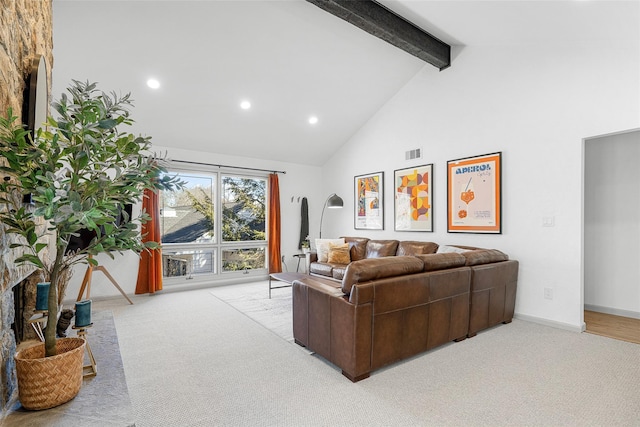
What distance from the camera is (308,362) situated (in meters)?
2.77

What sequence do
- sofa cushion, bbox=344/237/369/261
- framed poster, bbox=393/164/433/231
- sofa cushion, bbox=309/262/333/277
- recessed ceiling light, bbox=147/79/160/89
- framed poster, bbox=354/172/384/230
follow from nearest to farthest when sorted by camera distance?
recessed ceiling light, bbox=147/79/160/89 < framed poster, bbox=393/164/433/231 < sofa cushion, bbox=309/262/333/277 < sofa cushion, bbox=344/237/369/261 < framed poster, bbox=354/172/384/230

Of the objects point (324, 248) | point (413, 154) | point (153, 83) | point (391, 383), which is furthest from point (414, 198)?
point (153, 83)

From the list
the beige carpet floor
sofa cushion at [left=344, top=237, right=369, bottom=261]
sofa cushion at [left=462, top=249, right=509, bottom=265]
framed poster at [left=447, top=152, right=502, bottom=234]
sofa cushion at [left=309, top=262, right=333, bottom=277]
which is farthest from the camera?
sofa cushion at [left=344, top=237, right=369, bottom=261]

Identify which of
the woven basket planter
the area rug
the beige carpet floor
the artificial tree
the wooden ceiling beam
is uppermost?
the wooden ceiling beam

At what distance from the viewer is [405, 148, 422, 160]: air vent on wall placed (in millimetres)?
5218

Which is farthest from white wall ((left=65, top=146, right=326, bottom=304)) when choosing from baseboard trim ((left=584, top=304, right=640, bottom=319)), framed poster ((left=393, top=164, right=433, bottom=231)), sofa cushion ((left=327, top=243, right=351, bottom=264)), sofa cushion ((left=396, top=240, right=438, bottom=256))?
baseboard trim ((left=584, top=304, right=640, bottom=319))

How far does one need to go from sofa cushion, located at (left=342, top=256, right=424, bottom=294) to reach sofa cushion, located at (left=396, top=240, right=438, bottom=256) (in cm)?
Result: 205

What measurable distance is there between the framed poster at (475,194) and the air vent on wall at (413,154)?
589 mm

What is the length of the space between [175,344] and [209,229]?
3.23 m

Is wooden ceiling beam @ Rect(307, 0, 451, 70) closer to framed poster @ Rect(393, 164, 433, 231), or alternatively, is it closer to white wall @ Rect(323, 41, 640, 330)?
white wall @ Rect(323, 41, 640, 330)

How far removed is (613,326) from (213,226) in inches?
241

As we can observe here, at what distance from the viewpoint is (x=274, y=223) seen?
668 centimetres

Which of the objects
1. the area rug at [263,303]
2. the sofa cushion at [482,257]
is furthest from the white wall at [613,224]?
the area rug at [263,303]

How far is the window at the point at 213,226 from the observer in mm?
5797
